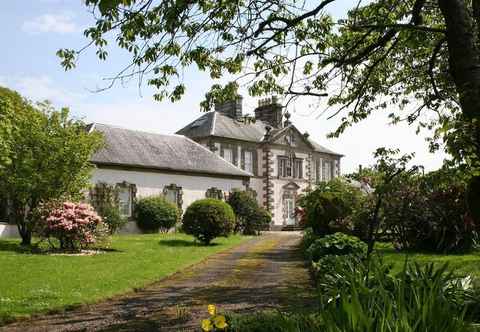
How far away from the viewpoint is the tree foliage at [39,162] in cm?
1800

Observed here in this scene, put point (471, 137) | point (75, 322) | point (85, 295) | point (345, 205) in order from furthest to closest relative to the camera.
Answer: point (345, 205), point (85, 295), point (75, 322), point (471, 137)

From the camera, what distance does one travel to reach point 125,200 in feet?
89.7

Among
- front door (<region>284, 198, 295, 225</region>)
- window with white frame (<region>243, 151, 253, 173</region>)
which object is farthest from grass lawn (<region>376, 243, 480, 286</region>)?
front door (<region>284, 198, 295, 225</region>)

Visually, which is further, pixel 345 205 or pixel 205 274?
pixel 345 205

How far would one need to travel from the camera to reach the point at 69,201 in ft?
59.1

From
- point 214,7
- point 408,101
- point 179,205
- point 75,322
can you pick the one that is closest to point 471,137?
point 214,7

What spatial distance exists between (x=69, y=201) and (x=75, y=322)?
11.8m

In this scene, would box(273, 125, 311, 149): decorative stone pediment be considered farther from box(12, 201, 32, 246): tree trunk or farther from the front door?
box(12, 201, 32, 246): tree trunk

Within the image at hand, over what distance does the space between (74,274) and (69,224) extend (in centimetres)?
546

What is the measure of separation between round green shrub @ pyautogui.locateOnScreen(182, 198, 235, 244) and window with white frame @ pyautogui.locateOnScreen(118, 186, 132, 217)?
791cm

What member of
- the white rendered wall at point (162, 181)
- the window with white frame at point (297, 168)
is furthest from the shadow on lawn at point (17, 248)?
the window with white frame at point (297, 168)

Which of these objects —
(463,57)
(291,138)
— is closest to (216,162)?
(291,138)

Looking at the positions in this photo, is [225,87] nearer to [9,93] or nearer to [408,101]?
[408,101]

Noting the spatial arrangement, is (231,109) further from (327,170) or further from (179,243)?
(179,243)
